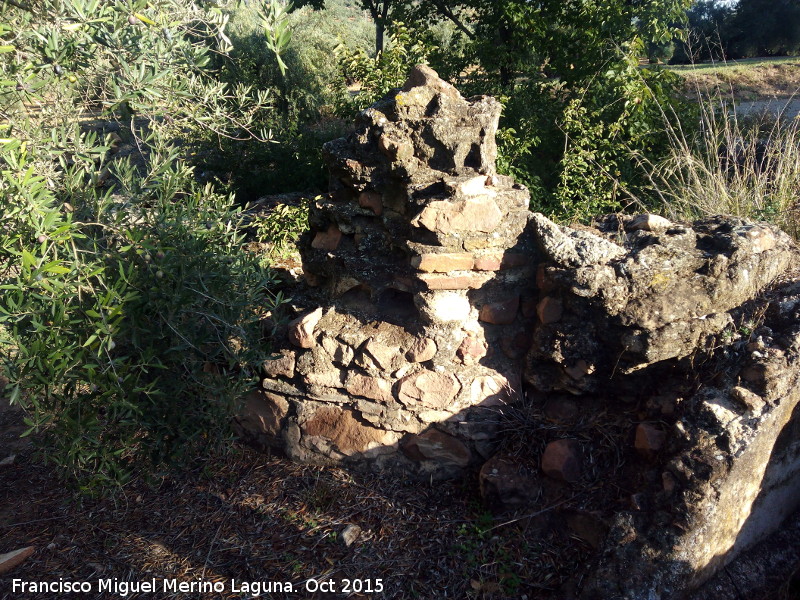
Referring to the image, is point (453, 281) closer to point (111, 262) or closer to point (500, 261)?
point (500, 261)

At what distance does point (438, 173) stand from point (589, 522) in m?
1.69

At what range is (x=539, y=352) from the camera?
2898mm

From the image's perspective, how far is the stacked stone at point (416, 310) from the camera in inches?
115

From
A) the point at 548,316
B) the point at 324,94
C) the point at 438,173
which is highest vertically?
the point at 324,94

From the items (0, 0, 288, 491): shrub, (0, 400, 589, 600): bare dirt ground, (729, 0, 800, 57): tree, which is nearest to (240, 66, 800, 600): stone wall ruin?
Result: (0, 400, 589, 600): bare dirt ground

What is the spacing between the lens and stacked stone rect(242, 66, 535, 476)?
115 inches

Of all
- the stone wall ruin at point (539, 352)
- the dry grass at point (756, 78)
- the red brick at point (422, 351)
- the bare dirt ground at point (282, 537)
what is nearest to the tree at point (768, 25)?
the dry grass at point (756, 78)

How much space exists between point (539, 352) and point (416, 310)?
639mm

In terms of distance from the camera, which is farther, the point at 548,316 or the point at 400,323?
the point at 400,323

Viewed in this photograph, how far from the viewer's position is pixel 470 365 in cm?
303

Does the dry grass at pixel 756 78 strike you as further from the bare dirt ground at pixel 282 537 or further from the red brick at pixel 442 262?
the bare dirt ground at pixel 282 537

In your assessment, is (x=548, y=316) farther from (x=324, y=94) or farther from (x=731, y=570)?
(x=324, y=94)

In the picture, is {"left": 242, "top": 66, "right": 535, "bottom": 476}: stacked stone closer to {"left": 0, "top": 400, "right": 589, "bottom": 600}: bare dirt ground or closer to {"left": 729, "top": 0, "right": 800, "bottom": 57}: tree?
{"left": 0, "top": 400, "right": 589, "bottom": 600}: bare dirt ground

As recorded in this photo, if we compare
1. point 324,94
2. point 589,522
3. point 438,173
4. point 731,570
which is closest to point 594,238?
point 438,173
